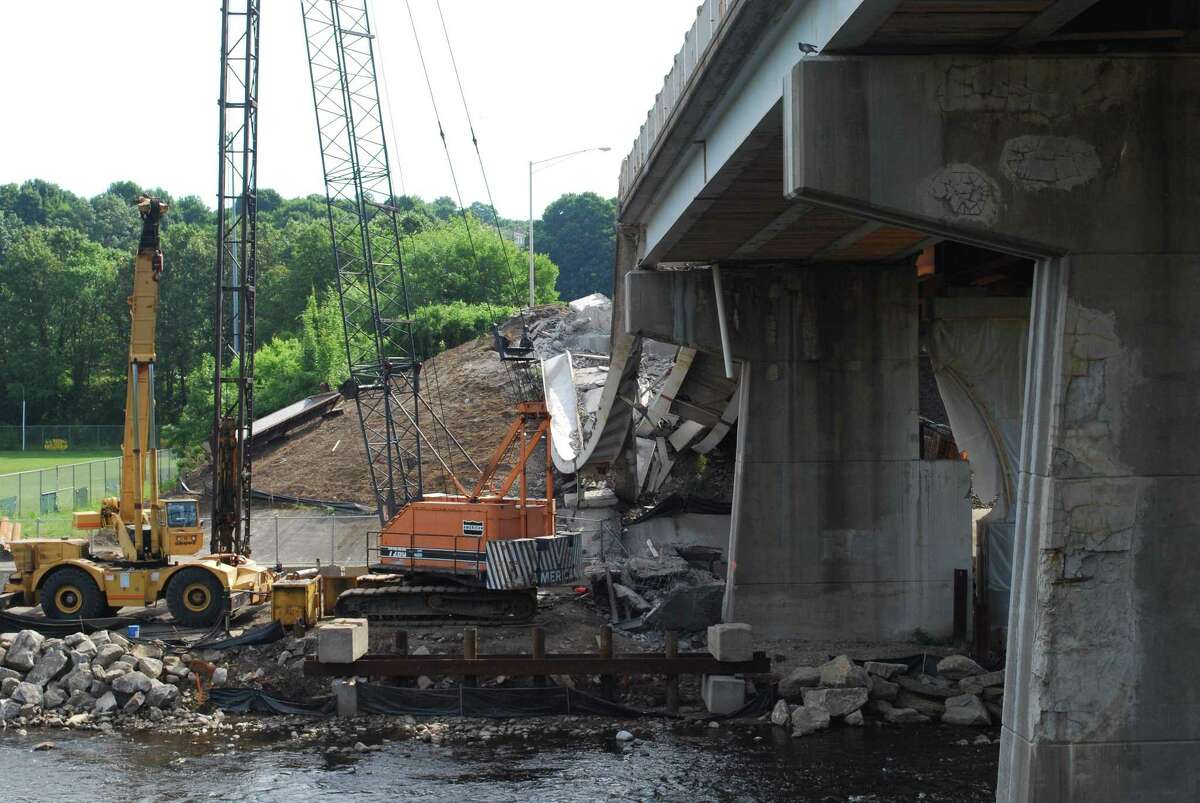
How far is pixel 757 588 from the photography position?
84.4 ft

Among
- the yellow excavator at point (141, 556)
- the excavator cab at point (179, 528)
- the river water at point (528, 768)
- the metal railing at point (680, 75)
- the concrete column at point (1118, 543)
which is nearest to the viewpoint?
the concrete column at point (1118, 543)

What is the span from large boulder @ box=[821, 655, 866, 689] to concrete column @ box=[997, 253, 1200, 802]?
9.88 m

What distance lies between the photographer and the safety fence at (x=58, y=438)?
78.9 meters

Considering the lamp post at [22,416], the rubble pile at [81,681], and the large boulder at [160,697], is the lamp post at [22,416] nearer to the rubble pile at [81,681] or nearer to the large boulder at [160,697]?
the rubble pile at [81,681]

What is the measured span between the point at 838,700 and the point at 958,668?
2775 mm

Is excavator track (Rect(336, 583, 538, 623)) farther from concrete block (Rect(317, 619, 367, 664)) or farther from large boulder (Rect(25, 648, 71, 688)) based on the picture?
large boulder (Rect(25, 648, 71, 688))

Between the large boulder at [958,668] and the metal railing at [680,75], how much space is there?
1033 centimetres

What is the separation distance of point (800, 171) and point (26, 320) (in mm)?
86104

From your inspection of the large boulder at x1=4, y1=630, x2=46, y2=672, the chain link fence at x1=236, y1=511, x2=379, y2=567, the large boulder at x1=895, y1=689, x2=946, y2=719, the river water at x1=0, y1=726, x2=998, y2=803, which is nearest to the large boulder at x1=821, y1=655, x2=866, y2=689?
the large boulder at x1=895, y1=689, x2=946, y2=719

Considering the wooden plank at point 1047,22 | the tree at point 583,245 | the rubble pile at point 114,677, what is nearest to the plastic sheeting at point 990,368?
the rubble pile at point 114,677

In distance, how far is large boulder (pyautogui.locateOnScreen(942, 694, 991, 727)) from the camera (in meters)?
21.1

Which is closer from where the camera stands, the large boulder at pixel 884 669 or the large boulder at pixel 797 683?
the large boulder at pixel 797 683

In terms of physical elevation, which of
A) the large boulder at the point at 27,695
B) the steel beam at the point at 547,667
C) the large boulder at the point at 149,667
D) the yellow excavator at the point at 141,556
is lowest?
the large boulder at the point at 27,695

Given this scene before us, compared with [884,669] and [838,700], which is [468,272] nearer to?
[884,669]
